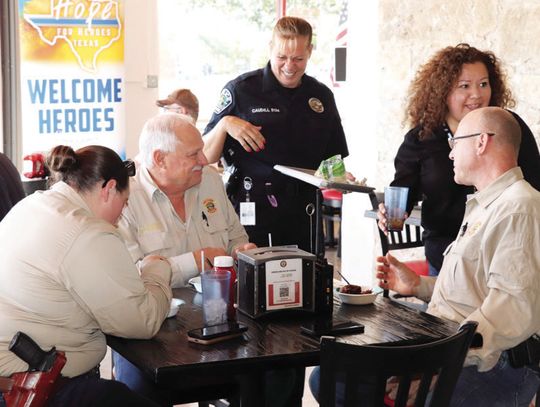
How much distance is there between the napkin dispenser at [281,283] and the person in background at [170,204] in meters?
0.44

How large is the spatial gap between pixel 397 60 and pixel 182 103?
1.31 meters

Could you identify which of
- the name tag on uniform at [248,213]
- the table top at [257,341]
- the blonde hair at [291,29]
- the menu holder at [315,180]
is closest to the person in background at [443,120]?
the menu holder at [315,180]

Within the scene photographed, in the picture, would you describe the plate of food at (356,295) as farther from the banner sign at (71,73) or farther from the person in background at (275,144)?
the banner sign at (71,73)

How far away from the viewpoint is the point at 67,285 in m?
2.11

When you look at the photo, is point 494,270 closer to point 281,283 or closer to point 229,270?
point 281,283

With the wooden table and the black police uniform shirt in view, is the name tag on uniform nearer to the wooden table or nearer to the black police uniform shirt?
the black police uniform shirt

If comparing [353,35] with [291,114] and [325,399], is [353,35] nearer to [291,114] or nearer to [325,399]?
[291,114]

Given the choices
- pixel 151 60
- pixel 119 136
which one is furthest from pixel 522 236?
pixel 151 60

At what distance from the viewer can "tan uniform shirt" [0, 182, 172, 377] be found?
2.10m

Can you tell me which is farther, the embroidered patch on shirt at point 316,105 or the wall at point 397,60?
the wall at point 397,60

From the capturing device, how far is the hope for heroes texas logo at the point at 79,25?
19.0ft

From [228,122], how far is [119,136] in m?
2.70

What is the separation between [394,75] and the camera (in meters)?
5.10

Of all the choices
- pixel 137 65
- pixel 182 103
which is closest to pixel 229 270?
pixel 182 103
